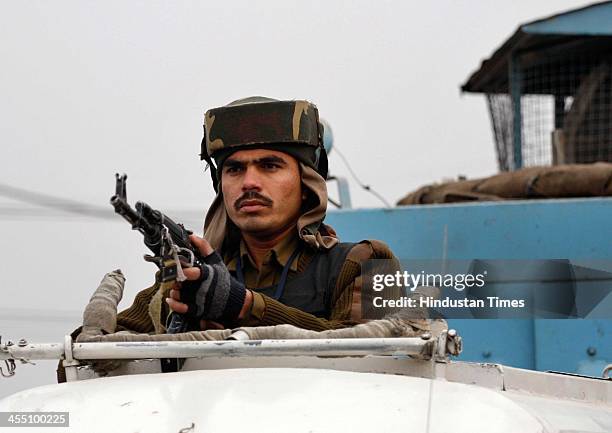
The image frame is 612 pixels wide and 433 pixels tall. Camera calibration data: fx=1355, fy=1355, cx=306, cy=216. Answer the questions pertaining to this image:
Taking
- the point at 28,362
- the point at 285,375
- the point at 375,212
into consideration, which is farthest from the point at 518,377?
the point at 375,212

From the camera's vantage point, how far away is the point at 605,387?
3.55 metres

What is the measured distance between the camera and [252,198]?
410cm

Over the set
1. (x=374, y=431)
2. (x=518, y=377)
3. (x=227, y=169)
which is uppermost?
(x=227, y=169)

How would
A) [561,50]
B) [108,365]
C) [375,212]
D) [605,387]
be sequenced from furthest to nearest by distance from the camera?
[561,50] < [375,212] < [605,387] < [108,365]

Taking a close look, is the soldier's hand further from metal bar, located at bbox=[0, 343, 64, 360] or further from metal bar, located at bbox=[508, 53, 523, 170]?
metal bar, located at bbox=[508, 53, 523, 170]

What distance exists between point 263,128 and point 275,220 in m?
0.28

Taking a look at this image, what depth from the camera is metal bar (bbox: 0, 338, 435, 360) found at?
2.97 metres

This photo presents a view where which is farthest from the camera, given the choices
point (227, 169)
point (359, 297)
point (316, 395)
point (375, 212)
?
point (375, 212)

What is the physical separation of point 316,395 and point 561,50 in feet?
30.1

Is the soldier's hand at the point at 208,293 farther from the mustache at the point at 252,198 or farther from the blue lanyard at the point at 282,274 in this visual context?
the mustache at the point at 252,198

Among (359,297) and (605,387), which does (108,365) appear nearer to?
(359,297)

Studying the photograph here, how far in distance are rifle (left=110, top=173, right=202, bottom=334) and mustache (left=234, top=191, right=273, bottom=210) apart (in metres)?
0.55

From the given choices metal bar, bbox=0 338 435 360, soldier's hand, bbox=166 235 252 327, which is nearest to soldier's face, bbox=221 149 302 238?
soldier's hand, bbox=166 235 252 327

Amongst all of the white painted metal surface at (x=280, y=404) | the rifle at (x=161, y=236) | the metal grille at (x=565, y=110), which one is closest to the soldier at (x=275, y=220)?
the rifle at (x=161, y=236)
